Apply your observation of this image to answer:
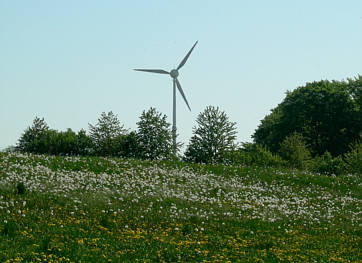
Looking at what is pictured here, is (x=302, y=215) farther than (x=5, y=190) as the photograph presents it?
Yes

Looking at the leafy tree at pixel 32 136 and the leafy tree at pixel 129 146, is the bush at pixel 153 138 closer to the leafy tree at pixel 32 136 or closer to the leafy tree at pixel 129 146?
the leafy tree at pixel 129 146

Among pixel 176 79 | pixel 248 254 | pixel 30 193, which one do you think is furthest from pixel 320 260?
pixel 176 79

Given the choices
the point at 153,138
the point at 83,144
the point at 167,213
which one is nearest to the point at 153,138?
the point at 153,138

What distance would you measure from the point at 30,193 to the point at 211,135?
2908 centimetres

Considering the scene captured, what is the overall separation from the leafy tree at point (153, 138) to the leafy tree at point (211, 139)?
3306 mm

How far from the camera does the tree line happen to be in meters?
45.8

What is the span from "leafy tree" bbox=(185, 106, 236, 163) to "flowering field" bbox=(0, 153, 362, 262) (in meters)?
13.3

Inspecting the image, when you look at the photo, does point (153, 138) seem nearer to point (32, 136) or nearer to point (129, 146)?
point (129, 146)

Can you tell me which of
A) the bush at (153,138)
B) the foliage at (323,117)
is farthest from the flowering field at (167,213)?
the foliage at (323,117)

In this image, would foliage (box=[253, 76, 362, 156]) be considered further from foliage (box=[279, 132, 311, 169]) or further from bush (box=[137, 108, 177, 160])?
bush (box=[137, 108, 177, 160])

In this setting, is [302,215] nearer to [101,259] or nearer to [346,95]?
[101,259]

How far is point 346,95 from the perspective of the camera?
66.9 meters

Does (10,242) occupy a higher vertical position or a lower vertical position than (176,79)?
lower

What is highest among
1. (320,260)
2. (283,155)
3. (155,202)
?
(283,155)
